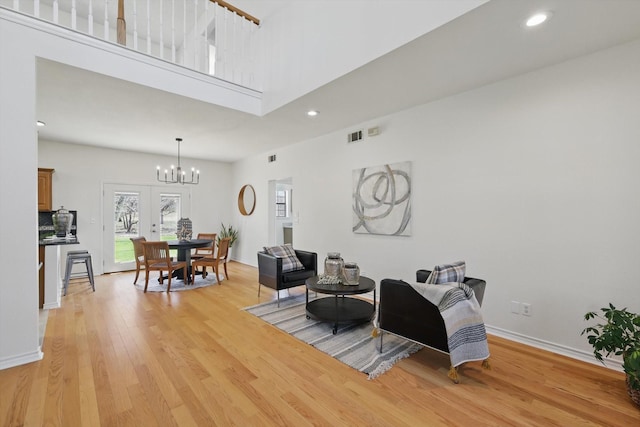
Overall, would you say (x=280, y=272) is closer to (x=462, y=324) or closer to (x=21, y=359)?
(x=462, y=324)

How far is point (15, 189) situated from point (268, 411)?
2.69 metres

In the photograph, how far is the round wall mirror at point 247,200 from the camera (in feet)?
22.0

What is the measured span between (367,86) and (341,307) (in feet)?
8.32

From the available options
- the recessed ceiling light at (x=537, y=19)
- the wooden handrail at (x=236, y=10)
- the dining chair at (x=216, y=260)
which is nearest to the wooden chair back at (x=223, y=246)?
the dining chair at (x=216, y=260)

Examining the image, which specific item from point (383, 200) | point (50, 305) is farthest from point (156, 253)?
point (383, 200)

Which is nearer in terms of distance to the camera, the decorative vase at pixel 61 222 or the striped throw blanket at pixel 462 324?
Answer: the striped throw blanket at pixel 462 324

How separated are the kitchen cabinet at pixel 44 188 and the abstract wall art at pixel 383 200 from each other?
537cm

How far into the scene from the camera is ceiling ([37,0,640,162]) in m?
2.04

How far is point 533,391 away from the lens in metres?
2.05

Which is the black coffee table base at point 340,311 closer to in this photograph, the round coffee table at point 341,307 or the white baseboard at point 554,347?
the round coffee table at point 341,307

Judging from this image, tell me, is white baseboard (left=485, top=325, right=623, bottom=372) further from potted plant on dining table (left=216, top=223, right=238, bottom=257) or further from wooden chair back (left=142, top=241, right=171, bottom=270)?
potted plant on dining table (left=216, top=223, right=238, bottom=257)

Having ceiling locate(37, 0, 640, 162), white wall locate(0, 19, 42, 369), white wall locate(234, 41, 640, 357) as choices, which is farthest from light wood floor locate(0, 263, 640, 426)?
ceiling locate(37, 0, 640, 162)

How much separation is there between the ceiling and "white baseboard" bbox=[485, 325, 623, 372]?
2.59 meters

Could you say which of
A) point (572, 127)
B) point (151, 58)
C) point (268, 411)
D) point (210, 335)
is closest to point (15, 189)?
point (151, 58)
